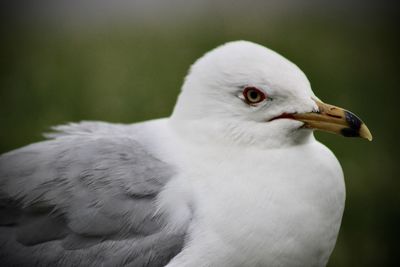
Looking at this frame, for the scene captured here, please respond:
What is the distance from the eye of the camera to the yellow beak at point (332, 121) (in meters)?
2.37

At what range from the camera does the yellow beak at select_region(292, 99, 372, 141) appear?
2.37 meters

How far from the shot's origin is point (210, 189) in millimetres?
2373

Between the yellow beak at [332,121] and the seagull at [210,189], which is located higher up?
the yellow beak at [332,121]

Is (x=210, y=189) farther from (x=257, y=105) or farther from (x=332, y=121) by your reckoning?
(x=332, y=121)

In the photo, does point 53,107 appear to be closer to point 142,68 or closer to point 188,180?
point 142,68

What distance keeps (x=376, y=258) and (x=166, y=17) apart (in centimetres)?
389

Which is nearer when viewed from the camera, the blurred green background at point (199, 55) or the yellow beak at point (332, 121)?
the yellow beak at point (332, 121)

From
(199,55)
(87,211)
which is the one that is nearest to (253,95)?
(87,211)

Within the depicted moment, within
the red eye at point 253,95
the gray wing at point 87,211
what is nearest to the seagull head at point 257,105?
the red eye at point 253,95

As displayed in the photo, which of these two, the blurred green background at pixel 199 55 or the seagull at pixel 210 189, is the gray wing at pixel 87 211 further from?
the blurred green background at pixel 199 55

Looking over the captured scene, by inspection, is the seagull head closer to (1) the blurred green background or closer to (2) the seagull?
(2) the seagull

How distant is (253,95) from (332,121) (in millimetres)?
317

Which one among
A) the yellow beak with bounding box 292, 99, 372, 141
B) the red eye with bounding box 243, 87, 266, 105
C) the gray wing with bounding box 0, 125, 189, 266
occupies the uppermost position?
the red eye with bounding box 243, 87, 266, 105

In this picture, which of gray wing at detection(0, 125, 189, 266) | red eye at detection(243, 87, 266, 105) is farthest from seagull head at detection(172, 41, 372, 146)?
gray wing at detection(0, 125, 189, 266)
